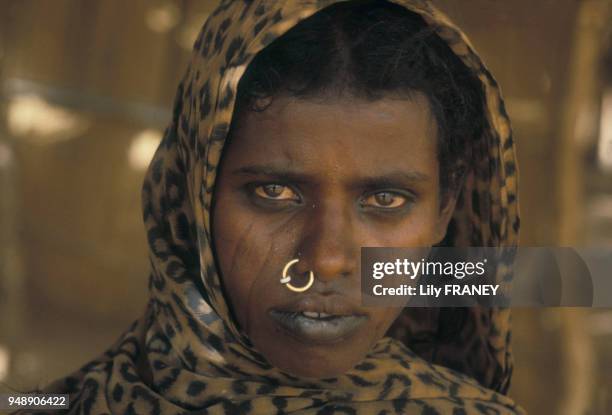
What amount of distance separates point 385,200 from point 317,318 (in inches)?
6.0

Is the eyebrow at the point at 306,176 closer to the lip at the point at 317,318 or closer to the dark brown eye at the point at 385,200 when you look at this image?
the dark brown eye at the point at 385,200

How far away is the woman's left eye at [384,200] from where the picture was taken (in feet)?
3.16

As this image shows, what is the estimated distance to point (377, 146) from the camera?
951 mm

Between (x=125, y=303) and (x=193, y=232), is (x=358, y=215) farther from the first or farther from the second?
(x=125, y=303)

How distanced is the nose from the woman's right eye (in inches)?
1.1

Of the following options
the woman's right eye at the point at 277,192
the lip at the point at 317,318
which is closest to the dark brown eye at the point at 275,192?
the woman's right eye at the point at 277,192

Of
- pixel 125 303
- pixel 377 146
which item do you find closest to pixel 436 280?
pixel 377 146

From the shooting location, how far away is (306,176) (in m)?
0.95

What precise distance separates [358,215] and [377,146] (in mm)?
79

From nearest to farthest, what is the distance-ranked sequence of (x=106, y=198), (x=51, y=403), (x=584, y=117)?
(x=51, y=403), (x=584, y=117), (x=106, y=198)

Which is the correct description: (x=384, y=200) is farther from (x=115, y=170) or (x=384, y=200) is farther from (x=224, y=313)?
(x=115, y=170)

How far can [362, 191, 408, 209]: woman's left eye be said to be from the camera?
96 cm

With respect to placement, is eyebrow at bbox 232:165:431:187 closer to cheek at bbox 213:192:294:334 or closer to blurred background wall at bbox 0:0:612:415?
cheek at bbox 213:192:294:334

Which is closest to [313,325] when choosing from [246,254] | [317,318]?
[317,318]
